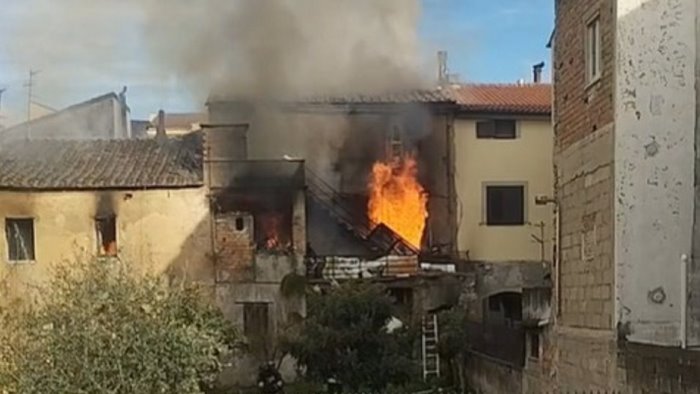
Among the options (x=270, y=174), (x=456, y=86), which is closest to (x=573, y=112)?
(x=270, y=174)

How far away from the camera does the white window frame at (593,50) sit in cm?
1292

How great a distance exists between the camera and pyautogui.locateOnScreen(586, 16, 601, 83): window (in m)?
12.9

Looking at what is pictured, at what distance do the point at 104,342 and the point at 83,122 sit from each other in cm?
2122

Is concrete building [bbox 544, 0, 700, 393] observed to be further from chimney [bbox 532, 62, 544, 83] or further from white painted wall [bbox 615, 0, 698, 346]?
chimney [bbox 532, 62, 544, 83]

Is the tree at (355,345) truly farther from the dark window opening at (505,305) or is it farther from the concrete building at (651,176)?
the dark window opening at (505,305)

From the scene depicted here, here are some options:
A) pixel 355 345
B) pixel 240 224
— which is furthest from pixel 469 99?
pixel 355 345

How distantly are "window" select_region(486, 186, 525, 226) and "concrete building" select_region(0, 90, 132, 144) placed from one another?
12.4 m

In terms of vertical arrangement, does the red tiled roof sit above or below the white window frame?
above

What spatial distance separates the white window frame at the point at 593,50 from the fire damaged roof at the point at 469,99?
14500mm

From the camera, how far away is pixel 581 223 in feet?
45.3

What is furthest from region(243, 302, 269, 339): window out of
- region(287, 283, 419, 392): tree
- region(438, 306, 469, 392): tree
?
region(287, 283, 419, 392): tree

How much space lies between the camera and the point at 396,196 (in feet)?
93.5

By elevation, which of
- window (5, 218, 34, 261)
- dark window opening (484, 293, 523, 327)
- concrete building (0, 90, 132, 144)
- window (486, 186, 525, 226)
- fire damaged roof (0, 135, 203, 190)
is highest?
concrete building (0, 90, 132, 144)

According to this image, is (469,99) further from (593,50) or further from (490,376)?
(593,50)
